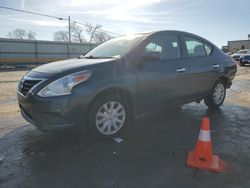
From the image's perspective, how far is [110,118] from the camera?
13.5 feet

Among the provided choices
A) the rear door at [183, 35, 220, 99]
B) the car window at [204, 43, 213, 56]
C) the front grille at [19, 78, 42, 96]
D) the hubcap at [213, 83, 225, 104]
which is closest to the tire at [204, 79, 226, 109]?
the hubcap at [213, 83, 225, 104]

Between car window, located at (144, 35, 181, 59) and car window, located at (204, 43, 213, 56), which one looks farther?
car window, located at (204, 43, 213, 56)

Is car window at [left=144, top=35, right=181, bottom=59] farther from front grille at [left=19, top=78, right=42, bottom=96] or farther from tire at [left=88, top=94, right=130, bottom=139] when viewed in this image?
front grille at [left=19, top=78, right=42, bottom=96]

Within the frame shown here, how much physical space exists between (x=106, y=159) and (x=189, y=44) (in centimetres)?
308

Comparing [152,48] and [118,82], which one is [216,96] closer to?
[152,48]

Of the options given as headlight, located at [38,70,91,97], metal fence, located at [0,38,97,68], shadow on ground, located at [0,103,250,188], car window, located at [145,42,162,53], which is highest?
metal fence, located at [0,38,97,68]

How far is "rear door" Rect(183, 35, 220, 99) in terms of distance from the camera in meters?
5.28

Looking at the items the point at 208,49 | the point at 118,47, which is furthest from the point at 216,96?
the point at 118,47

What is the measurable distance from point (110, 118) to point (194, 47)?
259 centimetres

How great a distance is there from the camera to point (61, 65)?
4141 mm

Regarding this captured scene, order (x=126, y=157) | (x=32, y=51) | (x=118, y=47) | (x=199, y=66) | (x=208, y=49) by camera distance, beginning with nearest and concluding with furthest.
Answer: (x=126, y=157)
(x=118, y=47)
(x=199, y=66)
(x=208, y=49)
(x=32, y=51)

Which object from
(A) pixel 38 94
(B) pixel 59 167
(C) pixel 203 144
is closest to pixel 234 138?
(C) pixel 203 144

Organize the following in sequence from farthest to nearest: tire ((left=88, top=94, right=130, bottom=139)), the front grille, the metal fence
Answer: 1. the metal fence
2. tire ((left=88, top=94, right=130, bottom=139))
3. the front grille

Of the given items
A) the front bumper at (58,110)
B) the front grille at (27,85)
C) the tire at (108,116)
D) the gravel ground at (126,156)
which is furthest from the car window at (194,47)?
the front grille at (27,85)
